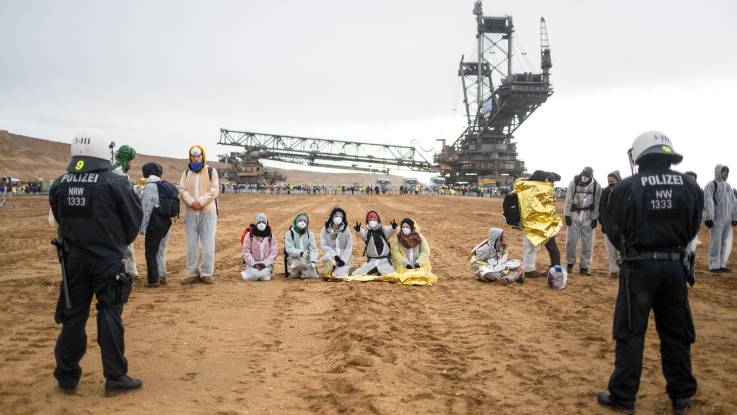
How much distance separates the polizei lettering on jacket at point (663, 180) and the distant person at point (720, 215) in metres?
8.08

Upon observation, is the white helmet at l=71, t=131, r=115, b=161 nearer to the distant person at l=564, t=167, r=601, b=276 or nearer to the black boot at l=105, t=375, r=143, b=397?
the black boot at l=105, t=375, r=143, b=397

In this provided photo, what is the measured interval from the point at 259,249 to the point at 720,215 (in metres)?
9.32

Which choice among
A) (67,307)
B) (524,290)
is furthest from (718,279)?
(67,307)

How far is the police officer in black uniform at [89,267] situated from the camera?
172 inches

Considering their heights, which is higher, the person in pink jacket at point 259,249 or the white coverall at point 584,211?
the white coverall at point 584,211

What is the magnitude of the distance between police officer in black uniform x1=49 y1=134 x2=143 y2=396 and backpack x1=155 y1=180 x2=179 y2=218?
4383mm

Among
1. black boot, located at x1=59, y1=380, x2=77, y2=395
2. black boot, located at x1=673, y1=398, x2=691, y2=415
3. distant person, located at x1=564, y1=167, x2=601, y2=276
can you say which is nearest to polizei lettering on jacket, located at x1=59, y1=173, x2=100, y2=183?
black boot, located at x1=59, y1=380, x2=77, y2=395

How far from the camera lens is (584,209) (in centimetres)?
1043

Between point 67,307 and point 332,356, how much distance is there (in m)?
2.41

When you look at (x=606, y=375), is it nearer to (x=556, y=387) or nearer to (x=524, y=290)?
(x=556, y=387)

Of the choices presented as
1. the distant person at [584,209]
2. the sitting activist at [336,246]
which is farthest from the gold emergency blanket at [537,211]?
the sitting activist at [336,246]

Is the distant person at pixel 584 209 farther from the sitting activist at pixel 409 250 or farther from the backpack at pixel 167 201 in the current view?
the backpack at pixel 167 201

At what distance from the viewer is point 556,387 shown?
15.4 ft

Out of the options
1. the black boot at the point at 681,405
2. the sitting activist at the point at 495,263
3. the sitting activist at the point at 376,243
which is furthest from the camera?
the sitting activist at the point at 376,243
